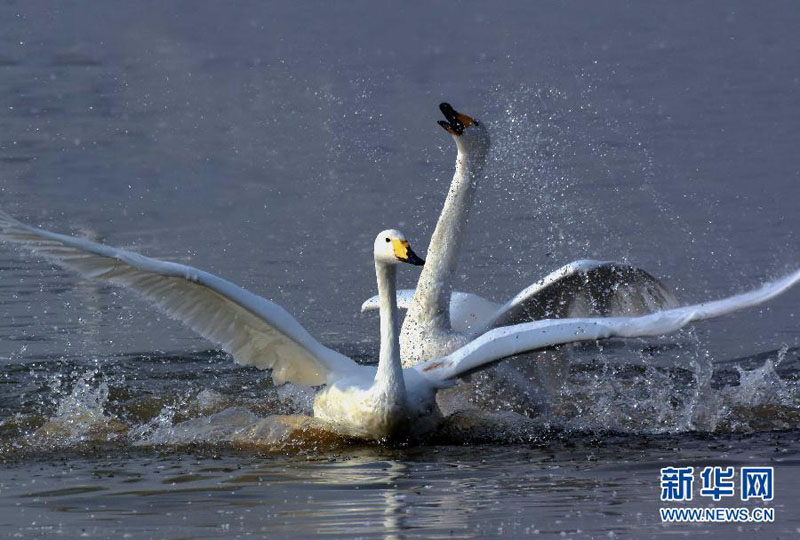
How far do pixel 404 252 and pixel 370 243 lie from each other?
6.07 m

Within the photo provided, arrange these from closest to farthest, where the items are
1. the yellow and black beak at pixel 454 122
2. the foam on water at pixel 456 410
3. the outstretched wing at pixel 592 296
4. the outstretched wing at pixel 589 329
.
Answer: the outstretched wing at pixel 589 329 → the foam on water at pixel 456 410 → the outstretched wing at pixel 592 296 → the yellow and black beak at pixel 454 122

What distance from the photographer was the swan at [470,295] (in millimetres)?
10594

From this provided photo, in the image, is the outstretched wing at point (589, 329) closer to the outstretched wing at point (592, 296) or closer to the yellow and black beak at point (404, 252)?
the yellow and black beak at point (404, 252)

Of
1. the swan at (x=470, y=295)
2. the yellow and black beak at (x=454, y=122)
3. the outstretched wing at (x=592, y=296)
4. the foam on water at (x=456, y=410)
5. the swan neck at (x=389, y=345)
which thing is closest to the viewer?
the swan neck at (x=389, y=345)

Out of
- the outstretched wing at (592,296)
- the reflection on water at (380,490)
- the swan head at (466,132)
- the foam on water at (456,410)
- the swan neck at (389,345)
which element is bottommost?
the reflection on water at (380,490)

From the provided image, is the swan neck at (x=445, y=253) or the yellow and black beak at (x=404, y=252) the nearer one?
the yellow and black beak at (x=404, y=252)

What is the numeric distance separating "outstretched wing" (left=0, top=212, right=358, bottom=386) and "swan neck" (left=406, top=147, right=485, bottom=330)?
0.85 meters

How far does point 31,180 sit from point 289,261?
4804 mm

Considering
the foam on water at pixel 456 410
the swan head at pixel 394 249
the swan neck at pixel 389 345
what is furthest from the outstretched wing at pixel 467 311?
the swan head at pixel 394 249

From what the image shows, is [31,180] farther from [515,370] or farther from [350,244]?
[515,370]

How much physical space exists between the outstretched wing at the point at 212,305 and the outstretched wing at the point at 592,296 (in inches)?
59.7

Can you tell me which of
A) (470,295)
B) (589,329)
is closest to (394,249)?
(589,329)

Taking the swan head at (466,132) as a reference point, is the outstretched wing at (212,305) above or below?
below

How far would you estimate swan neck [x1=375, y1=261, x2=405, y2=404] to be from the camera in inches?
363
